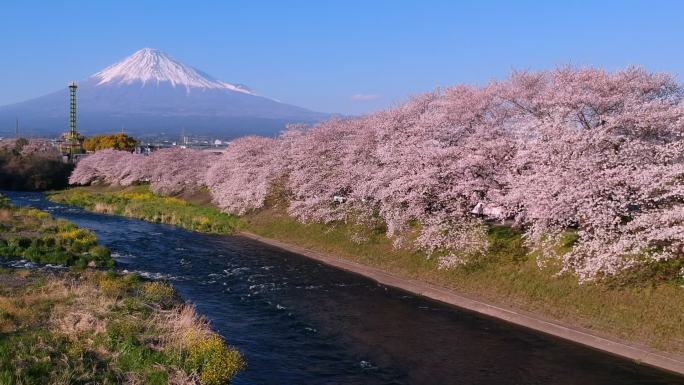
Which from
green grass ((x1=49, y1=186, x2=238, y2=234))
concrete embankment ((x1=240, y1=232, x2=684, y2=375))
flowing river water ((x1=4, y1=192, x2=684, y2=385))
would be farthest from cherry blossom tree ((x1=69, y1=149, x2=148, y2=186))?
concrete embankment ((x1=240, y1=232, x2=684, y2=375))

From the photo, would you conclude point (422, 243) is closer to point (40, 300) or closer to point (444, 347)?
point (444, 347)

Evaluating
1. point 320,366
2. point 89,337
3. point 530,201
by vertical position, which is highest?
point 530,201

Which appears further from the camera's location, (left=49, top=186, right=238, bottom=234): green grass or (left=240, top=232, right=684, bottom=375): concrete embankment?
(left=49, top=186, right=238, bottom=234): green grass

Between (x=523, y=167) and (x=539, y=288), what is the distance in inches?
208

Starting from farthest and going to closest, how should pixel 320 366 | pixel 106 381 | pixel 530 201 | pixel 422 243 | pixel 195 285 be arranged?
pixel 422 243, pixel 195 285, pixel 530 201, pixel 320 366, pixel 106 381

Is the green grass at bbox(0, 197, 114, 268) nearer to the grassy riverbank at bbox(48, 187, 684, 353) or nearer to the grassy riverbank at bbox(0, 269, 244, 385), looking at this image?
the grassy riverbank at bbox(0, 269, 244, 385)

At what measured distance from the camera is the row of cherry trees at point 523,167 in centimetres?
1784

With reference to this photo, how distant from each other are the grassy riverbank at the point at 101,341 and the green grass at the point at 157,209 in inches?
833

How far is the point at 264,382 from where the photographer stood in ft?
44.7

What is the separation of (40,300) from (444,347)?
11177 mm

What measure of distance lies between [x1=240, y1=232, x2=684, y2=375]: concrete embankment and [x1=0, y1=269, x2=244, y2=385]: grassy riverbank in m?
9.39

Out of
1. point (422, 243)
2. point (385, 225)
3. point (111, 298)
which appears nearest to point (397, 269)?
point (422, 243)

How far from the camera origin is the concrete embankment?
50.4 ft

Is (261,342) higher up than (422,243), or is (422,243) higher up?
(422,243)
